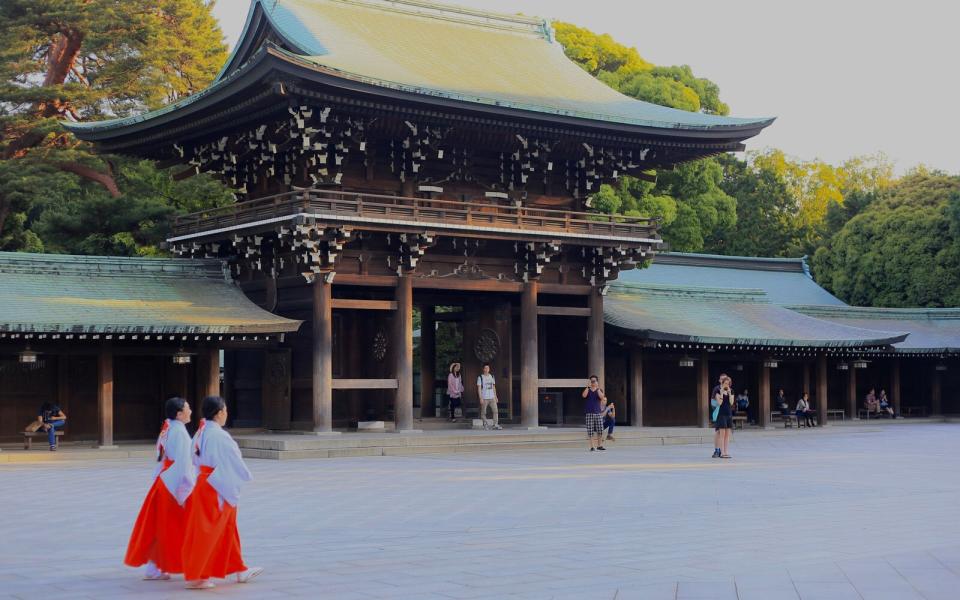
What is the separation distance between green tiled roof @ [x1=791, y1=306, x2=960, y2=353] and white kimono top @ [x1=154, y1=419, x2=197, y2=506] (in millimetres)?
38929

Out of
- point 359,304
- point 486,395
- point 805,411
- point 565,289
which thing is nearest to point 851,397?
point 805,411

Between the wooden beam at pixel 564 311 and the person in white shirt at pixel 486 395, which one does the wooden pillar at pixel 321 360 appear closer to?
the person in white shirt at pixel 486 395

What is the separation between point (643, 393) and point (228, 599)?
97.2 feet

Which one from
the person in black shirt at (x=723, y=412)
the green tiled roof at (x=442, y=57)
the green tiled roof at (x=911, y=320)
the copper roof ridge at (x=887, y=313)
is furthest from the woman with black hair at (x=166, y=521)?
the copper roof ridge at (x=887, y=313)

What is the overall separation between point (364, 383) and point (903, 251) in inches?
1482

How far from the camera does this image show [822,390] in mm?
41781

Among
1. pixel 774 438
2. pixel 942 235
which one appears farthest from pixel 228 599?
pixel 942 235

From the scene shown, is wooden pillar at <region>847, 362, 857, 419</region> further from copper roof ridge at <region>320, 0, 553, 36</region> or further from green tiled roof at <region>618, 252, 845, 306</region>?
copper roof ridge at <region>320, 0, 553, 36</region>

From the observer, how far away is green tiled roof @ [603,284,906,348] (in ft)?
123

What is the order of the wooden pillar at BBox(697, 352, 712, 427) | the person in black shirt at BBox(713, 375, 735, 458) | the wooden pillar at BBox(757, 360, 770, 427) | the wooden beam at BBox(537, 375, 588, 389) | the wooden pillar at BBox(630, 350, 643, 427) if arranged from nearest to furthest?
the person in black shirt at BBox(713, 375, 735, 458) < the wooden beam at BBox(537, 375, 588, 389) < the wooden pillar at BBox(630, 350, 643, 427) < the wooden pillar at BBox(697, 352, 712, 427) < the wooden pillar at BBox(757, 360, 770, 427)

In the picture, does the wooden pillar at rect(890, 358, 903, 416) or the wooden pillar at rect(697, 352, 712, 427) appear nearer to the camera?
the wooden pillar at rect(697, 352, 712, 427)

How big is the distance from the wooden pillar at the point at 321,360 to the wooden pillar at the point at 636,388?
35.6ft

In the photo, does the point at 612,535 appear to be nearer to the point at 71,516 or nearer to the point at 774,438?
the point at 71,516

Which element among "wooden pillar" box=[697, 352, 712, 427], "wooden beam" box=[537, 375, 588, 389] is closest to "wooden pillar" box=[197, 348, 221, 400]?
"wooden beam" box=[537, 375, 588, 389]
